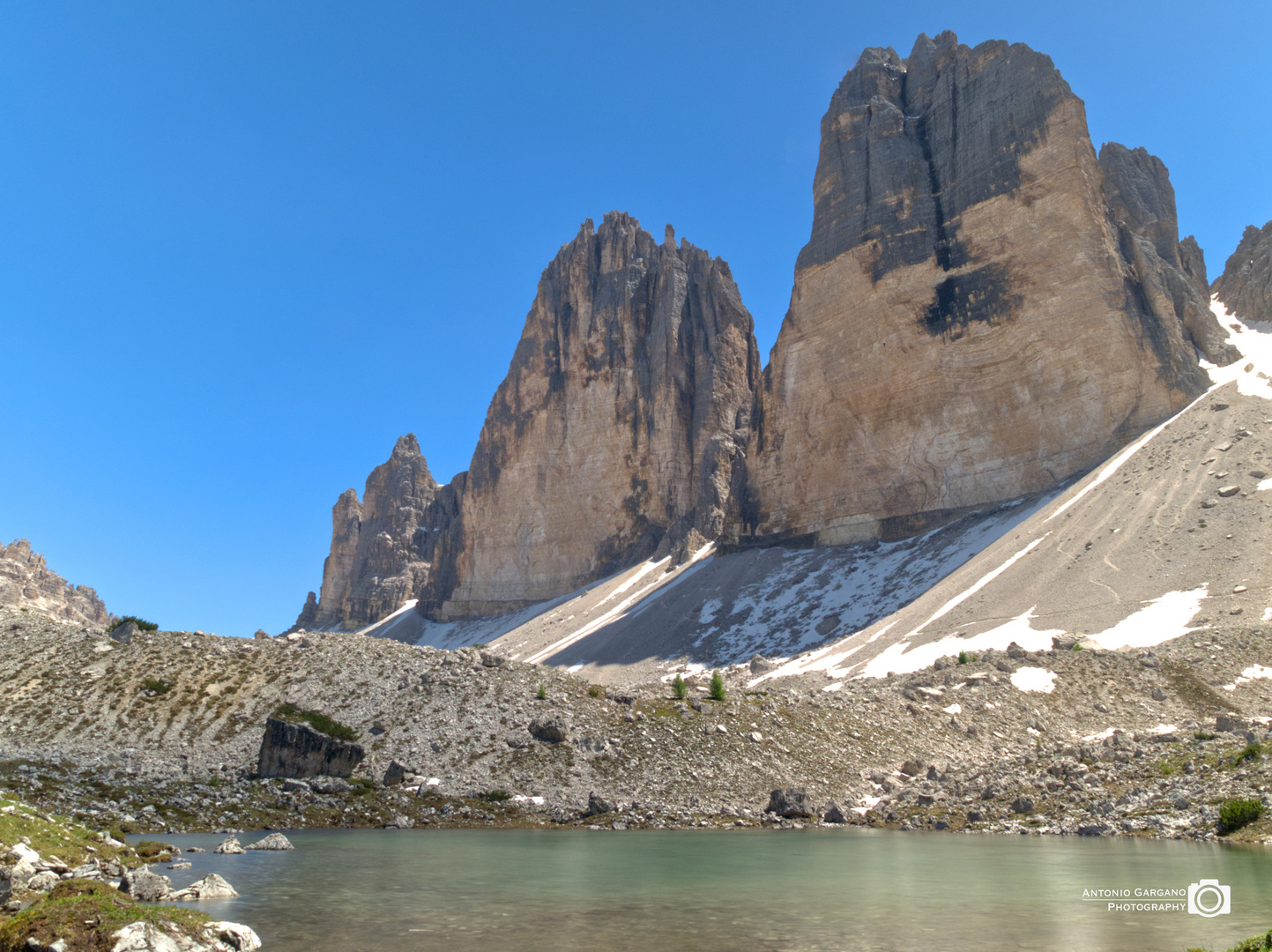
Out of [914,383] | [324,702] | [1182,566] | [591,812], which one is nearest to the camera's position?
[591,812]

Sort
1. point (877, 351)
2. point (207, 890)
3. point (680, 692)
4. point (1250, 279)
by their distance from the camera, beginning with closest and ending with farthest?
point (207, 890) → point (680, 692) → point (877, 351) → point (1250, 279)

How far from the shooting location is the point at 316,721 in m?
24.7

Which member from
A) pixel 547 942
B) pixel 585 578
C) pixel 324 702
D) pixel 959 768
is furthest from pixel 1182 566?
pixel 585 578

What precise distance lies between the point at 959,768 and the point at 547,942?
17.0m

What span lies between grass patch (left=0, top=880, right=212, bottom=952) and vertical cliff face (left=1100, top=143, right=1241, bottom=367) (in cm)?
7350

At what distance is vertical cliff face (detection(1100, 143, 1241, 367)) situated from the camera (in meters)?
66.2

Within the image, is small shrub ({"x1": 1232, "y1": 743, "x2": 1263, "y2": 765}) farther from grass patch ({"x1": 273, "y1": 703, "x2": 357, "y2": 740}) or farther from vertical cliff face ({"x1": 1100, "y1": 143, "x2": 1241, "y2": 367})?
vertical cliff face ({"x1": 1100, "y1": 143, "x2": 1241, "y2": 367})

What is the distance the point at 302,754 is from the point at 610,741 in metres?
8.61

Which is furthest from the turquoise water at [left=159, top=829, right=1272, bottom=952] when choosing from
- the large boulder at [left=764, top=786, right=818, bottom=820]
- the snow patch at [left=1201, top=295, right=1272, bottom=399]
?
the snow patch at [left=1201, top=295, right=1272, bottom=399]

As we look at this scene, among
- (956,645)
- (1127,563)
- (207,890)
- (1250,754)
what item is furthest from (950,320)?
(207,890)

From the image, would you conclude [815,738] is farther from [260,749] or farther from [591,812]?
[260,749]

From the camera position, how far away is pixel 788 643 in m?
59.6

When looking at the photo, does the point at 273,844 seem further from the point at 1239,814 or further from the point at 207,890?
the point at 1239,814

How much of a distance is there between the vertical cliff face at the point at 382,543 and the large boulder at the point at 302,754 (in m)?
128
